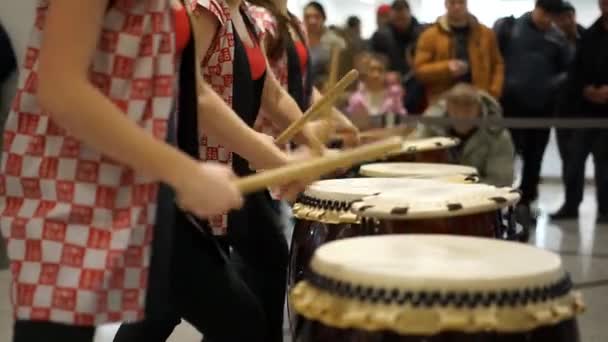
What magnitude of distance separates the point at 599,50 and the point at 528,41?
0.37m

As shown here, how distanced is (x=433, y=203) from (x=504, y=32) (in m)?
3.58

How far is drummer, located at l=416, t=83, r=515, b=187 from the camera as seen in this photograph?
4148 millimetres

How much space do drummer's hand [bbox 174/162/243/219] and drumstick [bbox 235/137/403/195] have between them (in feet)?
0.11

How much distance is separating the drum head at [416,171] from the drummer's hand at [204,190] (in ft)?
3.84

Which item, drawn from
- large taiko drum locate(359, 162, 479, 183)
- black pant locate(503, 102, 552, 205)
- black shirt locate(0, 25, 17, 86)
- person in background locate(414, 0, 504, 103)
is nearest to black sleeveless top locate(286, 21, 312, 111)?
large taiko drum locate(359, 162, 479, 183)

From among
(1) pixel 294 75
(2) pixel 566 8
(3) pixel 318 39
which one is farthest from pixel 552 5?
(1) pixel 294 75

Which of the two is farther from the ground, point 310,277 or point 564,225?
point 310,277

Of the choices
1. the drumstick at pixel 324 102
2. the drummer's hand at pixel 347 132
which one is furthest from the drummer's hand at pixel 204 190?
the drummer's hand at pixel 347 132

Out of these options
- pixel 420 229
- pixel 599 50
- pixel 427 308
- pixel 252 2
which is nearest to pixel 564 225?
pixel 599 50

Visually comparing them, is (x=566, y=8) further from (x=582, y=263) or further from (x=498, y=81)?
(x=582, y=263)

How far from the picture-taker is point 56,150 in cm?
122

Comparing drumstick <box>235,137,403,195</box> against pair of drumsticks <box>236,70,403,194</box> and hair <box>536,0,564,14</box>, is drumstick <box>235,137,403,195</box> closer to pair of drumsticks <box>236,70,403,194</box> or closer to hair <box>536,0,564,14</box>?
pair of drumsticks <box>236,70,403,194</box>

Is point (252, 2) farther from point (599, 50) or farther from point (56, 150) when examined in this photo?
point (599, 50)

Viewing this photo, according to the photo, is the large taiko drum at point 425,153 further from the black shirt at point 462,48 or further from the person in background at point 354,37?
the person in background at point 354,37
